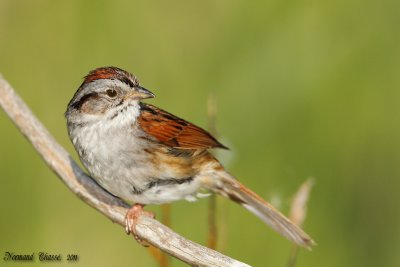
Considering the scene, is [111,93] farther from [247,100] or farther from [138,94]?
[247,100]

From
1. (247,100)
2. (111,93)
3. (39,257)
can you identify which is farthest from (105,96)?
(247,100)

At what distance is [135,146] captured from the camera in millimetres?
5371

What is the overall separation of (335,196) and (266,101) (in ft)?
2.72

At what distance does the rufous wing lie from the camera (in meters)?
5.51

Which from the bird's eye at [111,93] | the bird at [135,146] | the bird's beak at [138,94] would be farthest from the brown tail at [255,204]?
the bird's eye at [111,93]

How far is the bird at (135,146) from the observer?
520 cm

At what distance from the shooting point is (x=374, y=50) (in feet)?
21.4

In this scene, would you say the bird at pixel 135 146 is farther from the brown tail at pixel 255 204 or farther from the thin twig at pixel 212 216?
the thin twig at pixel 212 216

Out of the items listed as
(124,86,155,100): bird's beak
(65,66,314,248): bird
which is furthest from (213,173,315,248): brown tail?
(124,86,155,100): bird's beak

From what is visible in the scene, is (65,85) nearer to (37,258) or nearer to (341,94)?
(37,258)

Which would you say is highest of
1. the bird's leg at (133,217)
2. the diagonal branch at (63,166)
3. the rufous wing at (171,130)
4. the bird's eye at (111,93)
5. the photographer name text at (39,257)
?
the bird's eye at (111,93)

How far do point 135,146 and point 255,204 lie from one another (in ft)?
2.86

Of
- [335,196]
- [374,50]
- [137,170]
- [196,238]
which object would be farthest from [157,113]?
[374,50]

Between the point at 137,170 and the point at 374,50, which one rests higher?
the point at 374,50
